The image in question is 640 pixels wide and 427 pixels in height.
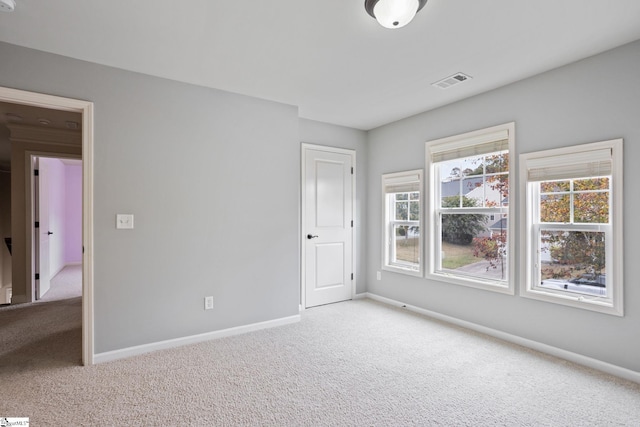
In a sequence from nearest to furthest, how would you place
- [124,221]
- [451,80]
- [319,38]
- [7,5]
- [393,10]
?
[393,10] < [7,5] < [319,38] < [124,221] < [451,80]

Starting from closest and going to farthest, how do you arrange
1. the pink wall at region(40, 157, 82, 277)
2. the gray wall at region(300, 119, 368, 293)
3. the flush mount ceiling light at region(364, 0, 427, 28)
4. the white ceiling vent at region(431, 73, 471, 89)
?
the flush mount ceiling light at region(364, 0, 427, 28) < the white ceiling vent at region(431, 73, 471, 89) < the gray wall at region(300, 119, 368, 293) < the pink wall at region(40, 157, 82, 277)

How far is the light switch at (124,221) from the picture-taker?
2.83 meters

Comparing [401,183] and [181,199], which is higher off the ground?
[401,183]

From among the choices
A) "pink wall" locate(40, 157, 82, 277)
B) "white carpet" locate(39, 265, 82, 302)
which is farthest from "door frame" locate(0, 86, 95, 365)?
"pink wall" locate(40, 157, 82, 277)

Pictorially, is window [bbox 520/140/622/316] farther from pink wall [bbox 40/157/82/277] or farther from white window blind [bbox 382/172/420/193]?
pink wall [bbox 40/157/82/277]

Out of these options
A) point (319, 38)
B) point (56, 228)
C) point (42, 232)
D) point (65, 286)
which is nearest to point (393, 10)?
point (319, 38)

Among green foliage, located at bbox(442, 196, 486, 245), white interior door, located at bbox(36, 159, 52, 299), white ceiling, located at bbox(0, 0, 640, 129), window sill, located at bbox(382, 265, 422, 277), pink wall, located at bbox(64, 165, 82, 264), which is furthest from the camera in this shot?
pink wall, located at bbox(64, 165, 82, 264)

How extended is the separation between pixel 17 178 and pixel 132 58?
144 inches

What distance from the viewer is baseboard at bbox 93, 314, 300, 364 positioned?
2.78 metres

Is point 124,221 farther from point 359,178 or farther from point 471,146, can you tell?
point 471,146

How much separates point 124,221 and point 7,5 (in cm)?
162

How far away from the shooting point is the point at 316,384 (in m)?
2.38

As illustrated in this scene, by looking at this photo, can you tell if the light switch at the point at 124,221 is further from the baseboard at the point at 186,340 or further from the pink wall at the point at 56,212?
the pink wall at the point at 56,212

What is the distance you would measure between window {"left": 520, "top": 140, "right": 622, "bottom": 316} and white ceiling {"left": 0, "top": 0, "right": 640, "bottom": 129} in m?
0.87
